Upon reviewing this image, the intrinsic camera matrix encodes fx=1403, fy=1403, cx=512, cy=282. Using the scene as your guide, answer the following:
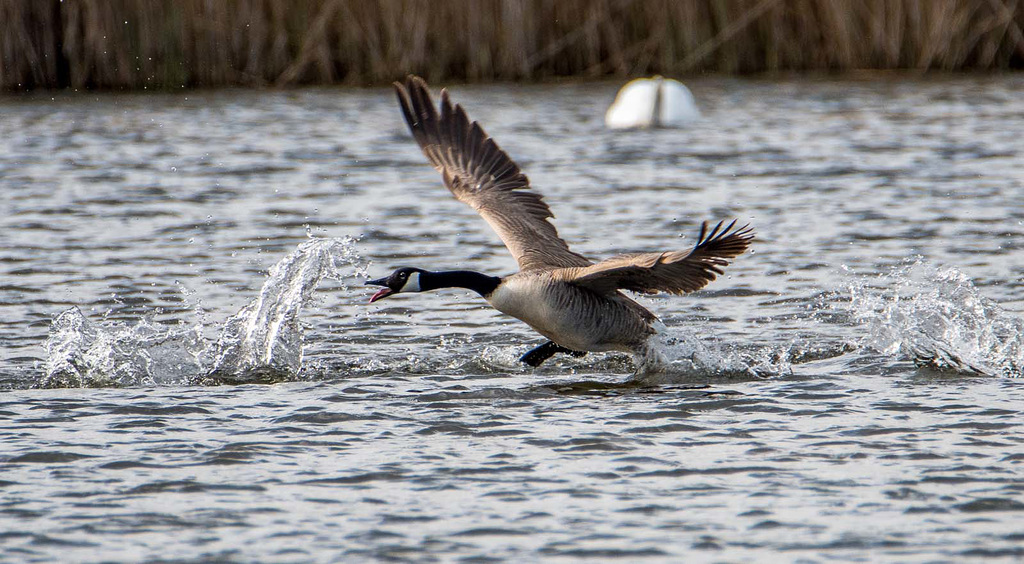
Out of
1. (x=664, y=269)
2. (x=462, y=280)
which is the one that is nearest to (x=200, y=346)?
(x=462, y=280)

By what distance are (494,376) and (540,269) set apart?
2.10ft

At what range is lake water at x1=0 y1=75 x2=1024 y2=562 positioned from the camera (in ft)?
16.4

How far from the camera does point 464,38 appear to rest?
20234 millimetres

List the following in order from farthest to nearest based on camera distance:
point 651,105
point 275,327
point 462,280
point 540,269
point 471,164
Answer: point 651,105 < point 471,164 < point 275,327 < point 540,269 < point 462,280

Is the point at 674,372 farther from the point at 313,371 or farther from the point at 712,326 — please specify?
the point at 313,371

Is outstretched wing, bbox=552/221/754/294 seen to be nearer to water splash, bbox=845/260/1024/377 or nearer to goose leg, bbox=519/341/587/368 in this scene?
goose leg, bbox=519/341/587/368

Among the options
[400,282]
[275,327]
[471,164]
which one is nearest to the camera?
[400,282]

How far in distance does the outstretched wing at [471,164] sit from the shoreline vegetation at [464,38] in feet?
36.5

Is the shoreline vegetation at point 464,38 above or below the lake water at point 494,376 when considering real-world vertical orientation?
above

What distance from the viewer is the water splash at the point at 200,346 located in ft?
24.6

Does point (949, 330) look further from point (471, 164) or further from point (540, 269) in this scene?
point (471, 164)

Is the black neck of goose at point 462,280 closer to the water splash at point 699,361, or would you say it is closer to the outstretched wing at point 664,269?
the outstretched wing at point 664,269

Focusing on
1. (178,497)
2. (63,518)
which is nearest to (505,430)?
(178,497)

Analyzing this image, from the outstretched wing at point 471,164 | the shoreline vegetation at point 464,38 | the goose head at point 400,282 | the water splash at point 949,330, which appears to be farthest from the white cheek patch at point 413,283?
the shoreline vegetation at point 464,38
